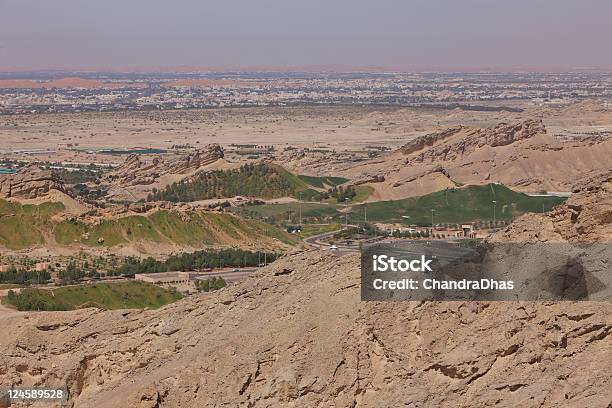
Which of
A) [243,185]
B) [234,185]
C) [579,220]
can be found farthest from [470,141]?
→ [579,220]

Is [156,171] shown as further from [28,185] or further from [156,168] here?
[28,185]

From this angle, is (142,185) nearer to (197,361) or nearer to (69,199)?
(69,199)

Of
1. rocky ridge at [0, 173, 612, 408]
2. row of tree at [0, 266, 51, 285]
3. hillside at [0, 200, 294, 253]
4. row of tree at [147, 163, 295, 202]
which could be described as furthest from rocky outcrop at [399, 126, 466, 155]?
rocky ridge at [0, 173, 612, 408]

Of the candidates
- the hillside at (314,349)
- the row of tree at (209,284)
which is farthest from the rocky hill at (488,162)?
the hillside at (314,349)

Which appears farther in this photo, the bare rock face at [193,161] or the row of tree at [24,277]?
the bare rock face at [193,161]

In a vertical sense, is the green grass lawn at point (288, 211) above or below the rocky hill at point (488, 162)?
below

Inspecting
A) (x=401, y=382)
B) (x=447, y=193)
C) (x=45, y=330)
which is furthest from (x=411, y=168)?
(x=401, y=382)

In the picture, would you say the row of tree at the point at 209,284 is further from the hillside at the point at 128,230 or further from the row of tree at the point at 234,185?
the row of tree at the point at 234,185
